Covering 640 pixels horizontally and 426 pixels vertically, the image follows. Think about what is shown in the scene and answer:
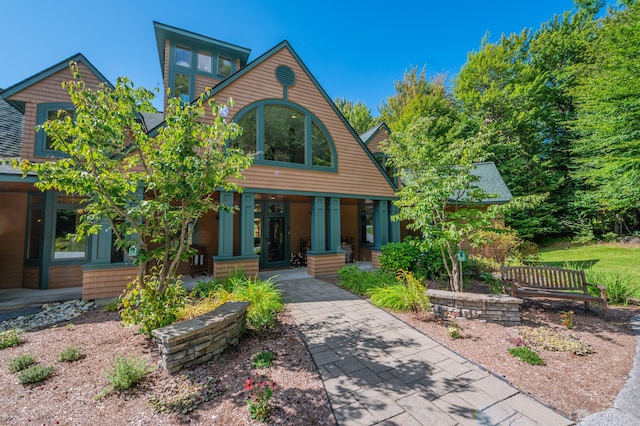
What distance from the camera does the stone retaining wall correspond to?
505cm

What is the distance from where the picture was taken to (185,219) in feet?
14.0

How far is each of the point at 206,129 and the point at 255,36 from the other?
9268 mm

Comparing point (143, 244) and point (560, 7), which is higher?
point (560, 7)

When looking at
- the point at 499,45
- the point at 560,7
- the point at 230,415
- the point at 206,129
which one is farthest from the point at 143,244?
the point at 560,7

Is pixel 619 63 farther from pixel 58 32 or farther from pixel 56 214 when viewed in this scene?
pixel 56 214

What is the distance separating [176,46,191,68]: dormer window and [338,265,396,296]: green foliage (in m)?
10.6

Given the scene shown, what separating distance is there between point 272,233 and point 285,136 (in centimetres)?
404

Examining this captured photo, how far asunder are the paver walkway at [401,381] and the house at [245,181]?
431cm

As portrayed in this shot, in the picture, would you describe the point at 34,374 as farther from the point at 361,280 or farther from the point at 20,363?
the point at 361,280

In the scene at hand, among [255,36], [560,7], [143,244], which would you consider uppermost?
[560,7]

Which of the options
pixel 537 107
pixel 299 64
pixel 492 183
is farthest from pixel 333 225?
pixel 537 107

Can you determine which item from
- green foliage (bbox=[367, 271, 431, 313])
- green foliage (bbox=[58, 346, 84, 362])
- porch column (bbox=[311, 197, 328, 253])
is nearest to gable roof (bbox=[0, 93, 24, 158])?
green foliage (bbox=[58, 346, 84, 362])

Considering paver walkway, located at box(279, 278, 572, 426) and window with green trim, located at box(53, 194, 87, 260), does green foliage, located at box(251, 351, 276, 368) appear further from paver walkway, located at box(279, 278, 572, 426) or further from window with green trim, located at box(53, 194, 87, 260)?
window with green trim, located at box(53, 194, 87, 260)

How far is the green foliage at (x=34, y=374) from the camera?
311 centimetres
